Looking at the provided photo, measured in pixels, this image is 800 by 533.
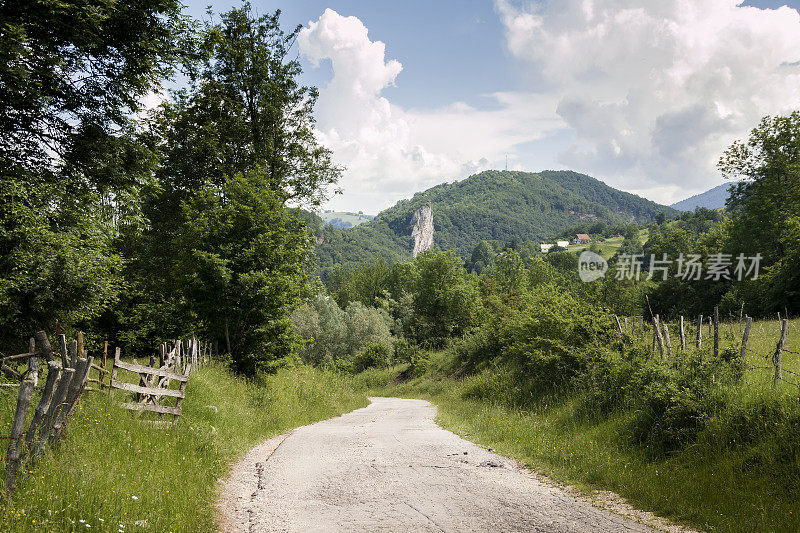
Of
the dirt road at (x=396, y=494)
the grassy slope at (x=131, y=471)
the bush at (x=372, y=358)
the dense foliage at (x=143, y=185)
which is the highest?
the dense foliage at (x=143, y=185)

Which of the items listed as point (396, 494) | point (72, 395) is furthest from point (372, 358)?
point (72, 395)

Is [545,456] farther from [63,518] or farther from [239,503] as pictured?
[63,518]

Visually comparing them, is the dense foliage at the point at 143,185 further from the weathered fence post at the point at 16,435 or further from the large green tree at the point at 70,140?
the weathered fence post at the point at 16,435

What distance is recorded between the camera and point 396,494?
674 centimetres

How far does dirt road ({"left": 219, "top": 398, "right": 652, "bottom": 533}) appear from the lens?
5.70 metres

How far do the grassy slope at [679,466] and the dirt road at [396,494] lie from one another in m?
0.85

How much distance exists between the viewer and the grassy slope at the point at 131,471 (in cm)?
489

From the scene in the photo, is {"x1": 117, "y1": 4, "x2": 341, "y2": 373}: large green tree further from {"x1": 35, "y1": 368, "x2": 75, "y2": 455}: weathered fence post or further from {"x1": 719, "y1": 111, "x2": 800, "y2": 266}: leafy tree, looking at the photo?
{"x1": 719, "y1": 111, "x2": 800, "y2": 266}: leafy tree

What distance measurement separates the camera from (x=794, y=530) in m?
5.33

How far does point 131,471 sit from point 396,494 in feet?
12.1

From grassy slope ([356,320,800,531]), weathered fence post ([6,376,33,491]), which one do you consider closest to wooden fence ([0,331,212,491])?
weathered fence post ([6,376,33,491])

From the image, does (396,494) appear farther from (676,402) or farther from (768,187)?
(768,187)

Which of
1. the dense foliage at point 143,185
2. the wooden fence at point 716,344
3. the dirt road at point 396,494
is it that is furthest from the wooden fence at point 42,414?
the wooden fence at point 716,344

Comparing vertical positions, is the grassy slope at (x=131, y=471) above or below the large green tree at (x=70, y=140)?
below
